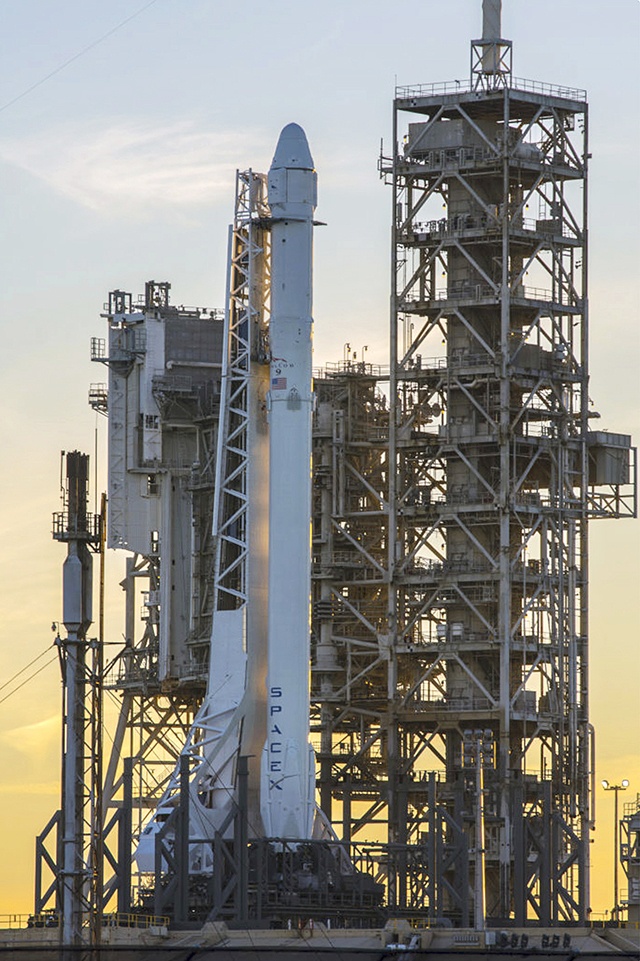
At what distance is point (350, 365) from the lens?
125 meters

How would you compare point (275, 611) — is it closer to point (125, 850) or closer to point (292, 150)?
point (125, 850)

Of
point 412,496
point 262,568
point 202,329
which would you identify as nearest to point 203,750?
point 262,568

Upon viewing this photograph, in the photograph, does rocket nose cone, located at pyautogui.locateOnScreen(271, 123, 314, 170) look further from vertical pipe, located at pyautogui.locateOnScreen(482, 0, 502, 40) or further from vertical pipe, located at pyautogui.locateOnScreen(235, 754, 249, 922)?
vertical pipe, located at pyautogui.locateOnScreen(235, 754, 249, 922)

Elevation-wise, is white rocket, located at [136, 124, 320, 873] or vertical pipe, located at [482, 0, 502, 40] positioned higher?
vertical pipe, located at [482, 0, 502, 40]

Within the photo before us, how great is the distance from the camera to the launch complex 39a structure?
106000 millimetres

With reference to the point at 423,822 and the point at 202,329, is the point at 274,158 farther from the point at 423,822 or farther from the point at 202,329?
the point at 423,822

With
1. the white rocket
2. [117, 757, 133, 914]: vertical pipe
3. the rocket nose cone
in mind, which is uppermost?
the rocket nose cone

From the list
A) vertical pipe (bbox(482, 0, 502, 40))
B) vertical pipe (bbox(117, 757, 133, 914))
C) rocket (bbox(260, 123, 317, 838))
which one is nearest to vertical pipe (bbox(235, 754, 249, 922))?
rocket (bbox(260, 123, 317, 838))

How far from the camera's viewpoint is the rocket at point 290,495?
10256cm

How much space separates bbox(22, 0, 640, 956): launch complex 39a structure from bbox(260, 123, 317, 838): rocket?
11 centimetres

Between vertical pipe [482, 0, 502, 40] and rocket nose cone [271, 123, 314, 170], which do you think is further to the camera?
vertical pipe [482, 0, 502, 40]

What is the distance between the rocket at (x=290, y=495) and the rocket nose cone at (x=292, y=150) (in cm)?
4

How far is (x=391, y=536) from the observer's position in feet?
393

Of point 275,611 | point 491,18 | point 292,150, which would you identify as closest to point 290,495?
point 275,611
